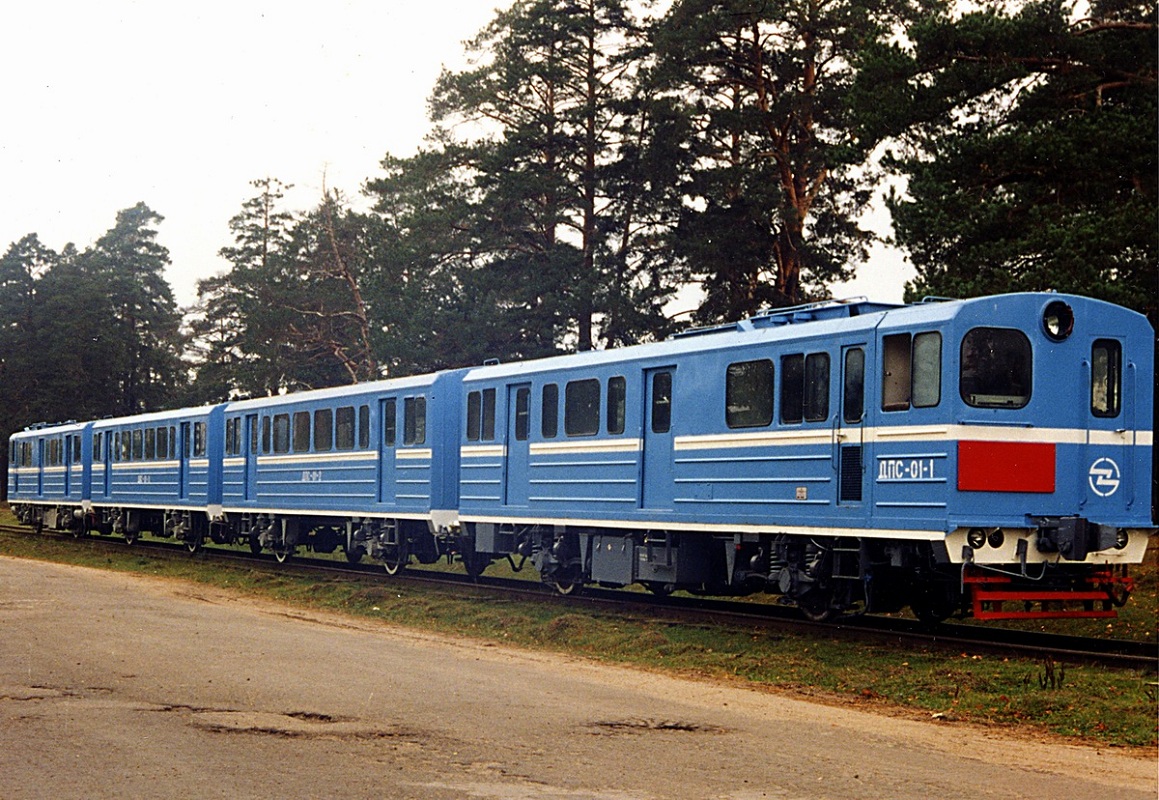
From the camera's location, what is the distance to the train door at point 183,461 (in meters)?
34.5

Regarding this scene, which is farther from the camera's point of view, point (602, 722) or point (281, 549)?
point (281, 549)

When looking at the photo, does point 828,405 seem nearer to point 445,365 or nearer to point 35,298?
point 445,365

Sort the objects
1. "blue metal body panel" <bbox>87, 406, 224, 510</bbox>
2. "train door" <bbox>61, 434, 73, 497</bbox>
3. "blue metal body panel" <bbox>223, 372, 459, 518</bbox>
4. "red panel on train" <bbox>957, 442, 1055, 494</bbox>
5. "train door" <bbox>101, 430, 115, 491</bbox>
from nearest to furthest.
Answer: "red panel on train" <bbox>957, 442, 1055, 494</bbox>
"blue metal body panel" <bbox>223, 372, 459, 518</bbox>
"blue metal body panel" <bbox>87, 406, 224, 510</bbox>
"train door" <bbox>101, 430, 115, 491</bbox>
"train door" <bbox>61, 434, 73, 497</bbox>

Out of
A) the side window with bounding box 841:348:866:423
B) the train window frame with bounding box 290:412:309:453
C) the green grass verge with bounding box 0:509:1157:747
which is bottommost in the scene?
the green grass verge with bounding box 0:509:1157:747

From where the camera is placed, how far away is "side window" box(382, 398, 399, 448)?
2491 cm

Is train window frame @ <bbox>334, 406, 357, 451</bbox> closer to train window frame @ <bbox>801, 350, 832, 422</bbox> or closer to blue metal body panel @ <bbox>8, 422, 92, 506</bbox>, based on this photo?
train window frame @ <bbox>801, 350, 832, 422</bbox>

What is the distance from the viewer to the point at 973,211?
81.2ft

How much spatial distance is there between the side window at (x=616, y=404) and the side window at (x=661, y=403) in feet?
2.03

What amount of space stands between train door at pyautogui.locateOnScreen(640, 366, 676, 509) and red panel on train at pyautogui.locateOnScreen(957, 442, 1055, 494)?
4.82 metres

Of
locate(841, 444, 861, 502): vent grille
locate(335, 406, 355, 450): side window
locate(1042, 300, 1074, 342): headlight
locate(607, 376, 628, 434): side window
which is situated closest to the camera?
locate(1042, 300, 1074, 342): headlight

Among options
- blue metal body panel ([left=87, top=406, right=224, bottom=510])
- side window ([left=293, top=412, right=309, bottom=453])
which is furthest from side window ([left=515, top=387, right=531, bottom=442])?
blue metal body panel ([left=87, top=406, right=224, bottom=510])

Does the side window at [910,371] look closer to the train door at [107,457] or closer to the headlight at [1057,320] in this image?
the headlight at [1057,320]

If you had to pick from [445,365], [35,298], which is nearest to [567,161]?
[445,365]

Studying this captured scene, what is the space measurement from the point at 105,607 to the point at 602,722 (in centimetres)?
1043
